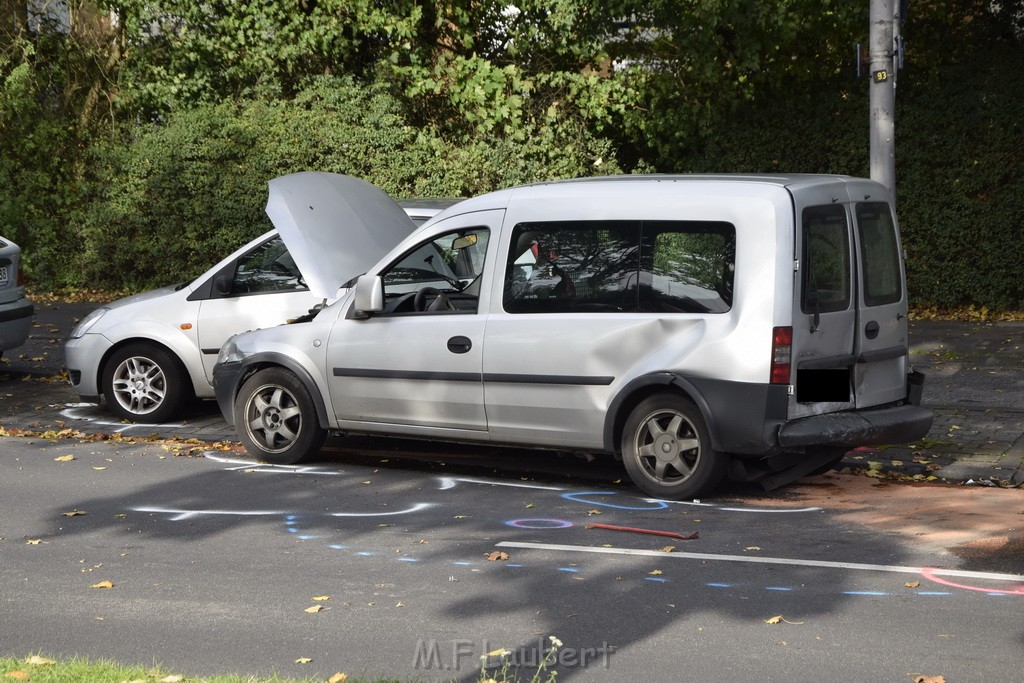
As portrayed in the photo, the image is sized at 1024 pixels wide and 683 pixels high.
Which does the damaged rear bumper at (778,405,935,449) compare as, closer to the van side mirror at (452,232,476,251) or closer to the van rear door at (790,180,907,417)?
the van rear door at (790,180,907,417)

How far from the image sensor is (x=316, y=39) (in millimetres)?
18641

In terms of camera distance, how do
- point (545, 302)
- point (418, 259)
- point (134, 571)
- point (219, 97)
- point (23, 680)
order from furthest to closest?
point (219, 97), point (418, 259), point (545, 302), point (134, 571), point (23, 680)

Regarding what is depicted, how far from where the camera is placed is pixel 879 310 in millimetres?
7824

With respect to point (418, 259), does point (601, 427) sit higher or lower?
lower

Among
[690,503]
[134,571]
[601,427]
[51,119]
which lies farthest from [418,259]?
[51,119]

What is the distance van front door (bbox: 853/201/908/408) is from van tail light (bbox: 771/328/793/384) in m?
0.66

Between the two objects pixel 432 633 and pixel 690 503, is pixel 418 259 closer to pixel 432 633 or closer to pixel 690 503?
pixel 690 503

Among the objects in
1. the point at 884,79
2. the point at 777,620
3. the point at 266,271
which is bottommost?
the point at 777,620

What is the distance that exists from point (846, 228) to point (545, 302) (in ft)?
6.05

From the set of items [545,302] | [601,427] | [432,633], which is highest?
[545,302]

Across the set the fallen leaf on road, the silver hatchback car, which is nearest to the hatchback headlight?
the silver hatchback car

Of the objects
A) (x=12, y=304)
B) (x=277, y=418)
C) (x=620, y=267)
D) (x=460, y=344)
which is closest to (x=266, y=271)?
(x=277, y=418)

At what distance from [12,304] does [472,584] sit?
26.3 ft

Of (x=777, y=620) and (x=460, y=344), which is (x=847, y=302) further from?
(x=777, y=620)
